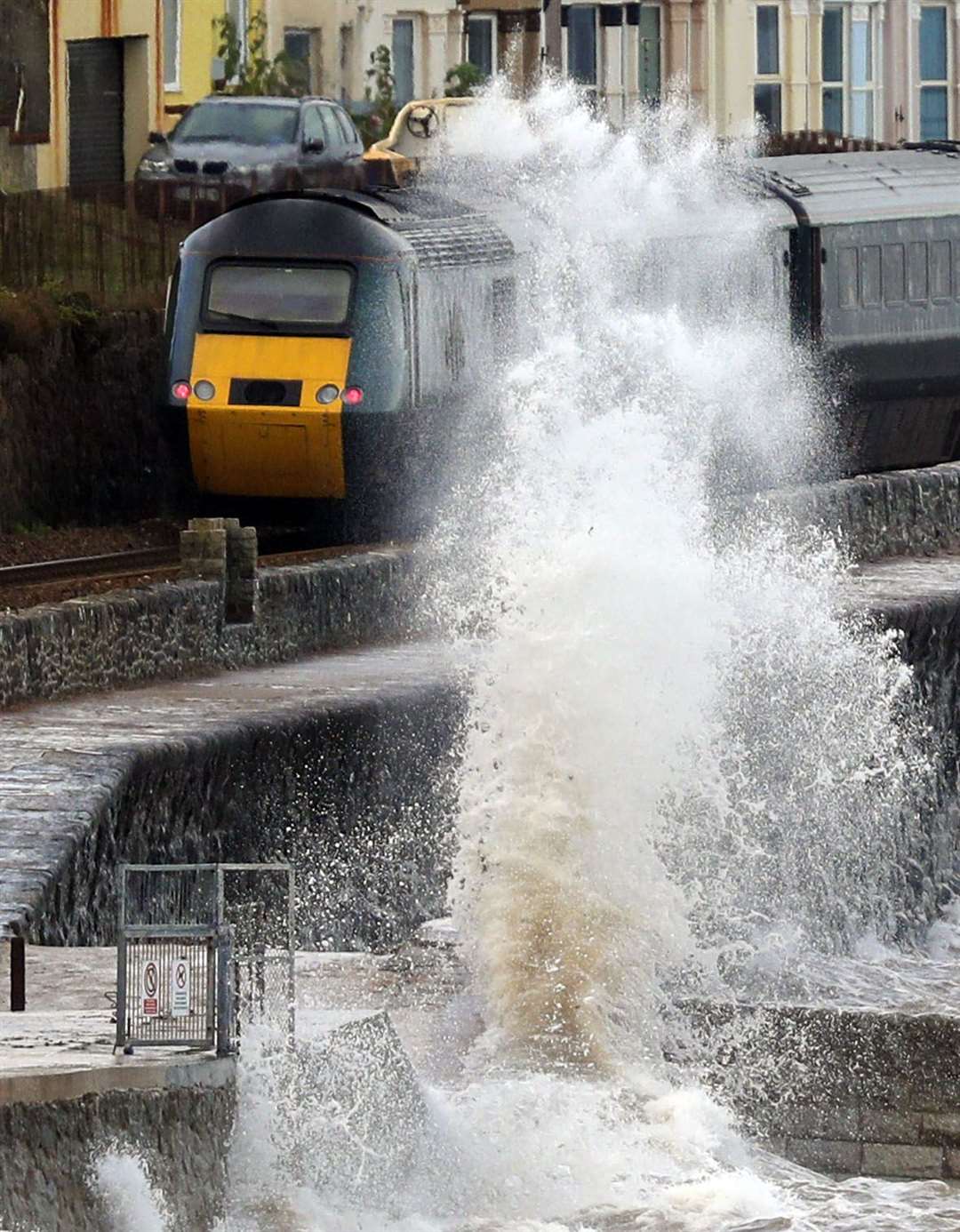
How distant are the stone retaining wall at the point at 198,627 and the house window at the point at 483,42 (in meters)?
26.5

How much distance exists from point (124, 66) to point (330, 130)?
11.0 feet

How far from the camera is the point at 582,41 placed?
51.8 metres

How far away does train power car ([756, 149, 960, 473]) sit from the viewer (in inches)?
1292

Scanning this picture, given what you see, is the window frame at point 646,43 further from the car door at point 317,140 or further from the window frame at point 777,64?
the car door at point 317,140

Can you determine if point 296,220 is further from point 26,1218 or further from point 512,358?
point 26,1218

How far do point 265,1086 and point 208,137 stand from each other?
24617 millimetres

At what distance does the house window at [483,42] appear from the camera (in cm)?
4900

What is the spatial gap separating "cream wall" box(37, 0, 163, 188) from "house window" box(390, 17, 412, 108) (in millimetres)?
8396

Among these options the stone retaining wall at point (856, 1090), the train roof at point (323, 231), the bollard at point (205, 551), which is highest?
the train roof at point (323, 231)

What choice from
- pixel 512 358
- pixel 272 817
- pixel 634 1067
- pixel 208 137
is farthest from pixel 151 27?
pixel 634 1067

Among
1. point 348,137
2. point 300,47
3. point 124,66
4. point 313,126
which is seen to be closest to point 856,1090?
point 313,126

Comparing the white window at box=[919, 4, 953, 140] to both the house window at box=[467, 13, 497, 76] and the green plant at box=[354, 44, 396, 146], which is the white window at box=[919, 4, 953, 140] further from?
the green plant at box=[354, 44, 396, 146]

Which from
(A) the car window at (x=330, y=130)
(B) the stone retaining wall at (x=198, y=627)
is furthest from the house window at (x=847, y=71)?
(B) the stone retaining wall at (x=198, y=627)

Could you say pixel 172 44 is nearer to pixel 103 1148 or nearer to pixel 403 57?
pixel 403 57
